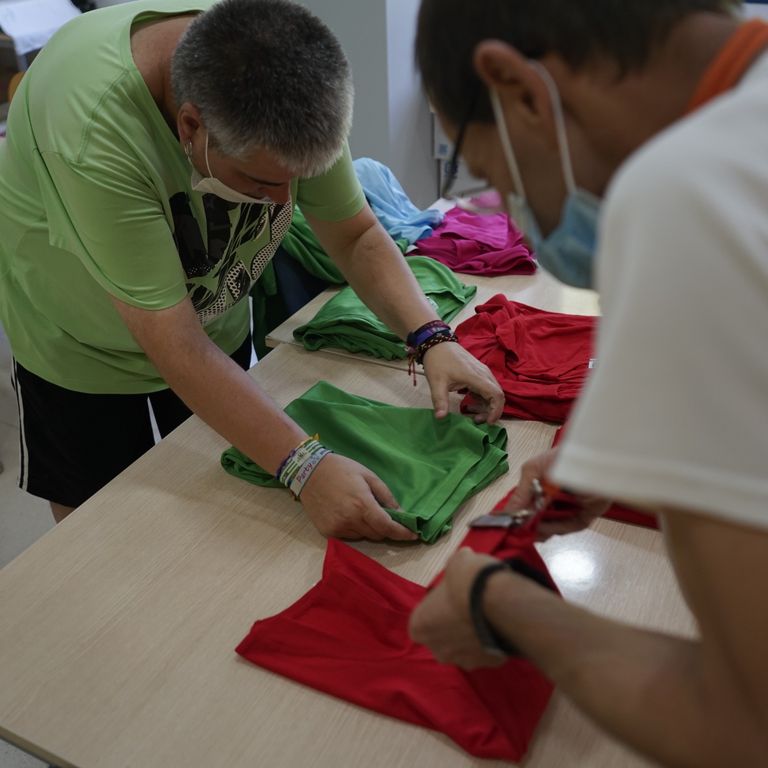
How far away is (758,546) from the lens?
480 millimetres

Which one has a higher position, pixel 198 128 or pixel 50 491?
pixel 198 128

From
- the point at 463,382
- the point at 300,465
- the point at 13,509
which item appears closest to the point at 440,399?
the point at 463,382

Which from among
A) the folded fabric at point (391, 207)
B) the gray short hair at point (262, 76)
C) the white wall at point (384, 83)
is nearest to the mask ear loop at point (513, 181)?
the gray short hair at point (262, 76)

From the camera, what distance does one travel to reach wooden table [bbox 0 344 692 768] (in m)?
0.89

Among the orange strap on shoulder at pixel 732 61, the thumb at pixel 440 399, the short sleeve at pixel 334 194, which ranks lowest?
the thumb at pixel 440 399

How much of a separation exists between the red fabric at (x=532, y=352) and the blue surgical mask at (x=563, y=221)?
66 cm

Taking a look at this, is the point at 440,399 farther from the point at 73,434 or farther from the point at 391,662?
the point at 73,434

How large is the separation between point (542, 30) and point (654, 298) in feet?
0.86

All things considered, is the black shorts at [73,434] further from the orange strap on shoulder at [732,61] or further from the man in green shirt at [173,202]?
the orange strap on shoulder at [732,61]

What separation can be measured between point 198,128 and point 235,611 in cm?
70

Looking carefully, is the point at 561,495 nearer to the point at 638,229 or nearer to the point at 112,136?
the point at 638,229

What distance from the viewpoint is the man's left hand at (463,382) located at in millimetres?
1394

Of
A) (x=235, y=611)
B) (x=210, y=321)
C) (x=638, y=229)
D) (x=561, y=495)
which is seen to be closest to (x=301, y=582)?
(x=235, y=611)

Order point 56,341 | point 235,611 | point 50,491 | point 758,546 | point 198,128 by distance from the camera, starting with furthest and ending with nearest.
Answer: point 50,491
point 56,341
point 198,128
point 235,611
point 758,546
